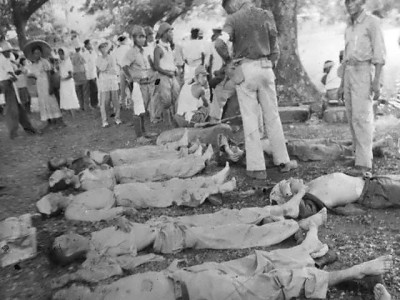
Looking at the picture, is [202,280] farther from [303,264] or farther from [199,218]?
[199,218]

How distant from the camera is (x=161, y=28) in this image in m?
7.64

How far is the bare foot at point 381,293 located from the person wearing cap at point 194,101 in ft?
15.3

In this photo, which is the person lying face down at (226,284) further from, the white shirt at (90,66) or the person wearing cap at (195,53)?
the white shirt at (90,66)

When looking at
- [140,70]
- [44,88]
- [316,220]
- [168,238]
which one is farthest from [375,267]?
[44,88]

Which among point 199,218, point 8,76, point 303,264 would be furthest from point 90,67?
point 303,264

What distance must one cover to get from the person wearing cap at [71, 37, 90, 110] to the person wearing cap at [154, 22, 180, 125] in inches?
168

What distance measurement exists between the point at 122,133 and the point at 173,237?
197 inches

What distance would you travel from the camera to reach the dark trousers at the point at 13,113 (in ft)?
28.0

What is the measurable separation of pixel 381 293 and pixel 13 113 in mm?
7889

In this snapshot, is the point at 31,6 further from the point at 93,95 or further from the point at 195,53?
the point at 195,53

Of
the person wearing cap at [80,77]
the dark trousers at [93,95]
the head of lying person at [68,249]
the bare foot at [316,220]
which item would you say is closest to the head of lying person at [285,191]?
the bare foot at [316,220]

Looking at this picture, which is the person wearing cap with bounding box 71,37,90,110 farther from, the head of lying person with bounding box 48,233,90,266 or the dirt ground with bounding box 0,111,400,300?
the head of lying person with bounding box 48,233,90,266

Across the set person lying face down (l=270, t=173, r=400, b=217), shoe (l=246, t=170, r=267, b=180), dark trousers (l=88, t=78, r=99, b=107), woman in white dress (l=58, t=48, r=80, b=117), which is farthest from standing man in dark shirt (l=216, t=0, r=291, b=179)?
dark trousers (l=88, t=78, r=99, b=107)

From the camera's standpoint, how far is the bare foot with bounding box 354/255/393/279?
8.88ft
